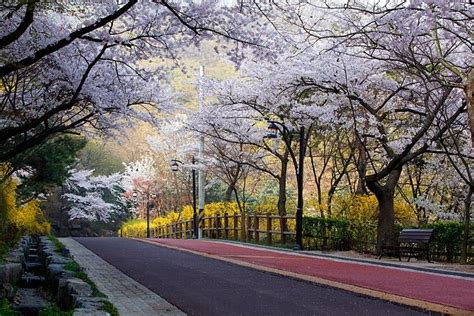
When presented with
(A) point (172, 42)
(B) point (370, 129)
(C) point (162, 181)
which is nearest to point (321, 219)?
(B) point (370, 129)

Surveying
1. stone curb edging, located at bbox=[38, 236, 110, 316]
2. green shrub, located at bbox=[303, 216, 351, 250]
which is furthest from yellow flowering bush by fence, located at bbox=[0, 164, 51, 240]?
green shrub, located at bbox=[303, 216, 351, 250]

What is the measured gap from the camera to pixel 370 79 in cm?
2017

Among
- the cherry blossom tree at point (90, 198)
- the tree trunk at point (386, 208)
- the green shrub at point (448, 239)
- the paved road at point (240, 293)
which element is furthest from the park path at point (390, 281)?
the cherry blossom tree at point (90, 198)

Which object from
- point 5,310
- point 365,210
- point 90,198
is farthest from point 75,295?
point 90,198

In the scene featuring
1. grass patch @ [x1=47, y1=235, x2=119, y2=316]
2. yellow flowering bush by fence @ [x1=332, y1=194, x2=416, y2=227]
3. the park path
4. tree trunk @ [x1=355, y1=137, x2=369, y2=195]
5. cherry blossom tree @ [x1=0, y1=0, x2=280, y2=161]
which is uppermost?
cherry blossom tree @ [x1=0, y1=0, x2=280, y2=161]

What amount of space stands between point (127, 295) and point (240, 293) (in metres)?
1.57

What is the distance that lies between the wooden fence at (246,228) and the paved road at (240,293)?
9.34 m

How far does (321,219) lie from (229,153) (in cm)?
1169

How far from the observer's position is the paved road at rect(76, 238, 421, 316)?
24.8 ft

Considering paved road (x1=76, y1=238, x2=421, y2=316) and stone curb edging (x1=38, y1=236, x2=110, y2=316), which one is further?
paved road (x1=76, y1=238, x2=421, y2=316)

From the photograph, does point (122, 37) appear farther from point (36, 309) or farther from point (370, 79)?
point (370, 79)

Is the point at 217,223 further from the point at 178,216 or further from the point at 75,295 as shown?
the point at 75,295

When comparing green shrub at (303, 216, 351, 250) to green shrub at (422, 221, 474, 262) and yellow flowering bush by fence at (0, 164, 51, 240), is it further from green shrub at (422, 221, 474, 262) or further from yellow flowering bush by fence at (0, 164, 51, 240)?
yellow flowering bush by fence at (0, 164, 51, 240)

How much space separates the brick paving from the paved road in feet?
0.68
